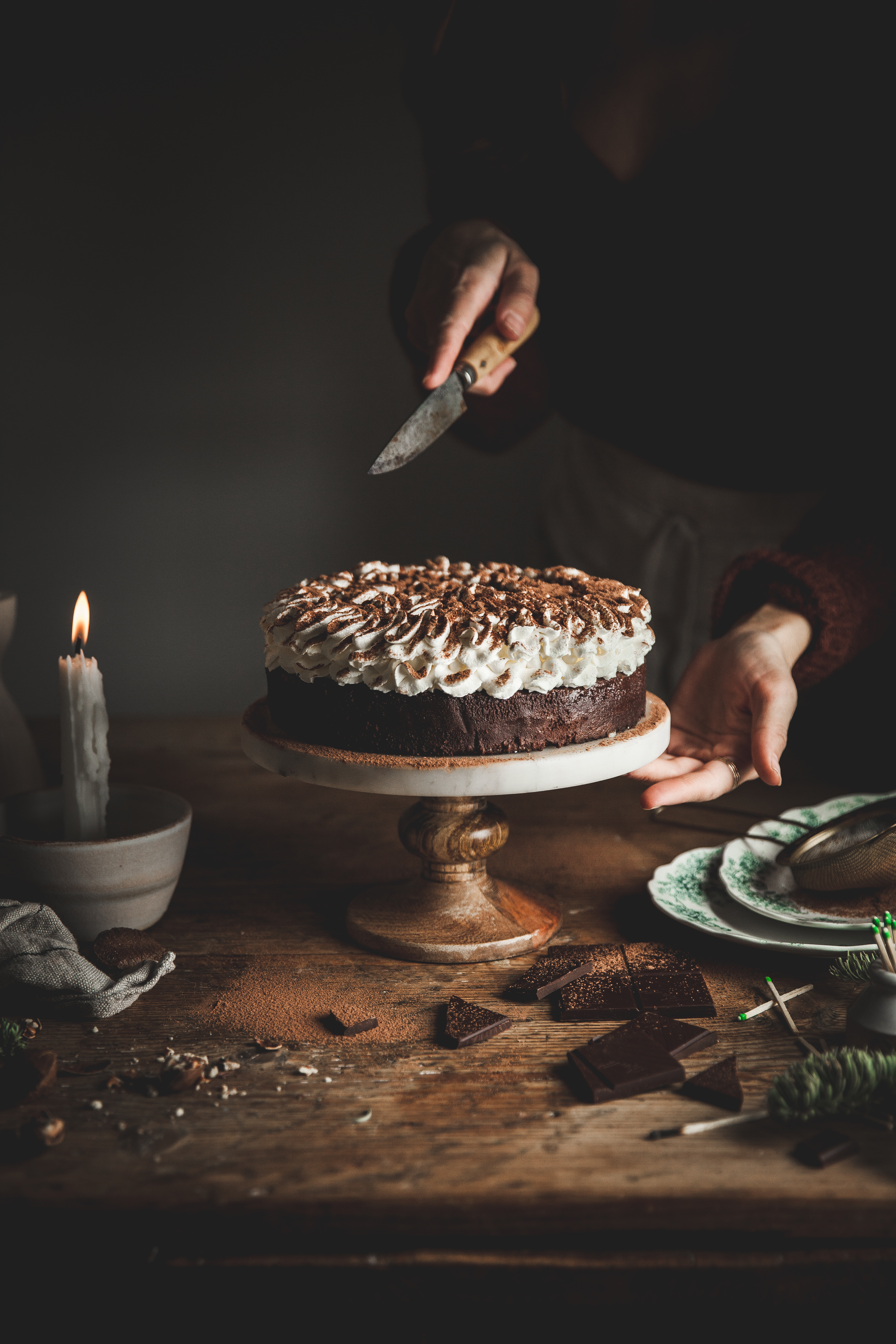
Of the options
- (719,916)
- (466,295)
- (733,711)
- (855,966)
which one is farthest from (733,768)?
(466,295)

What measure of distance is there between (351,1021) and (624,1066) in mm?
300

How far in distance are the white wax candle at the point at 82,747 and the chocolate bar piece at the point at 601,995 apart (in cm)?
61

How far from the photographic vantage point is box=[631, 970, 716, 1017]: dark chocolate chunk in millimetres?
1070

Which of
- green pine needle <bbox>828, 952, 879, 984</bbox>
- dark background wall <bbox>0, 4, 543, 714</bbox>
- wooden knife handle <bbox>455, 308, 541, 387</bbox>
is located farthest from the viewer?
dark background wall <bbox>0, 4, 543, 714</bbox>

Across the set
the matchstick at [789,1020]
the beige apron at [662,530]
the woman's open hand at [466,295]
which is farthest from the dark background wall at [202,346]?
the matchstick at [789,1020]

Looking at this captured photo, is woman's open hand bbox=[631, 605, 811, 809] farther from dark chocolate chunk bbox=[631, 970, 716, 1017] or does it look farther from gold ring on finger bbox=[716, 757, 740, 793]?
dark chocolate chunk bbox=[631, 970, 716, 1017]

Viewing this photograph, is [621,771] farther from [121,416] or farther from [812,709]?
[121,416]

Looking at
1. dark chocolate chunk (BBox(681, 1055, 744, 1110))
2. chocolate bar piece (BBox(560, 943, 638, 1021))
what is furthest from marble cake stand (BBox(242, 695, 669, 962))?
dark chocolate chunk (BBox(681, 1055, 744, 1110))

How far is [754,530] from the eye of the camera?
2.25m

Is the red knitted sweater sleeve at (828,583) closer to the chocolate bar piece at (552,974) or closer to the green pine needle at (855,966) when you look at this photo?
the green pine needle at (855,966)

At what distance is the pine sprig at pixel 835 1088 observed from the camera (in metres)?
0.88

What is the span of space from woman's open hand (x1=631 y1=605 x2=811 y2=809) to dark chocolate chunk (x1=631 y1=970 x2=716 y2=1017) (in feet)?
0.67

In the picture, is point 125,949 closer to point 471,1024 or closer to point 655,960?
point 471,1024

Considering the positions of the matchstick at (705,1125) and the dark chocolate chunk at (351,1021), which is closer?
the matchstick at (705,1125)
